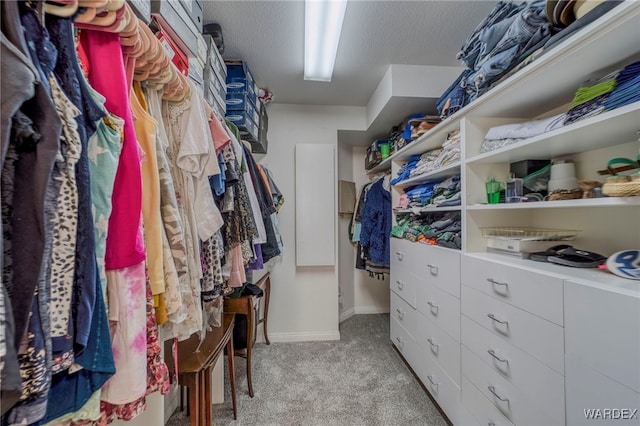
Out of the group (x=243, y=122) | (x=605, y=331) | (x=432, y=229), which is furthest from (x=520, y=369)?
(x=243, y=122)

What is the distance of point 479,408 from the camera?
3.67ft

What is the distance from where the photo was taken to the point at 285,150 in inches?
94.3

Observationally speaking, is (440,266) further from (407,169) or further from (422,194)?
(407,169)

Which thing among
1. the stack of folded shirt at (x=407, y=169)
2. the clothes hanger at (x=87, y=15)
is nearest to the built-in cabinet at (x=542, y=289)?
the stack of folded shirt at (x=407, y=169)

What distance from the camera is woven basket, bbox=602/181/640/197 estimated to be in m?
0.66

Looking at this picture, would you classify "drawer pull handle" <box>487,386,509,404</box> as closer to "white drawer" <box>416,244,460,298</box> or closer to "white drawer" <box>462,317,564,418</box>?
"white drawer" <box>462,317,564,418</box>

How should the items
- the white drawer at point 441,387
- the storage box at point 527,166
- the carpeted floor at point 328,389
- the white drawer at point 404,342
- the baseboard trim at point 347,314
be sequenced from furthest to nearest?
the baseboard trim at point 347,314
the white drawer at point 404,342
the carpeted floor at point 328,389
the white drawer at point 441,387
the storage box at point 527,166

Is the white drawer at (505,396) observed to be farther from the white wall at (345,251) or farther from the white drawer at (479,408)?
the white wall at (345,251)

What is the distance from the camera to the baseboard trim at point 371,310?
9.75 ft

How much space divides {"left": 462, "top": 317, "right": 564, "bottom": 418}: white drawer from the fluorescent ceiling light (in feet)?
5.33

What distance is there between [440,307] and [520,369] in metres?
0.51

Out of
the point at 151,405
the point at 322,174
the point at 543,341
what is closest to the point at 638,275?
the point at 543,341

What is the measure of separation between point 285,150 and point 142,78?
5.71ft

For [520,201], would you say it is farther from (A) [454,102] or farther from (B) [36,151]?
(B) [36,151]
